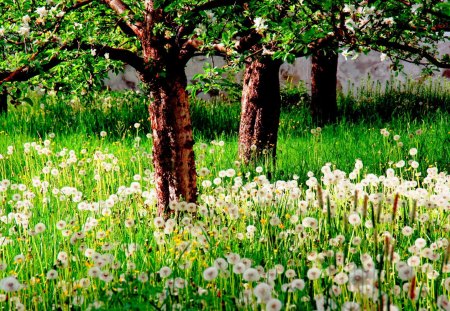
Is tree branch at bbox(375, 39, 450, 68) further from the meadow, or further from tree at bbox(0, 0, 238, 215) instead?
tree at bbox(0, 0, 238, 215)

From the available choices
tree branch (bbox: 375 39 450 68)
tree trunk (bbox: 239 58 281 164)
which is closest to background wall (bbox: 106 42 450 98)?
tree trunk (bbox: 239 58 281 164)

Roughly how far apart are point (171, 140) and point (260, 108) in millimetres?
2416

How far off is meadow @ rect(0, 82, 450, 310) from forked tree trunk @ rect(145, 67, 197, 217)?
194 millimetres

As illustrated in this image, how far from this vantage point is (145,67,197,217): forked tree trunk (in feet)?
17.2

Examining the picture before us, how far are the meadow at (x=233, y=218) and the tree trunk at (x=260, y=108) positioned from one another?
0.36 meters

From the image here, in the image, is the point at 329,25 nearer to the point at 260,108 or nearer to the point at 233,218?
the point at 233,218

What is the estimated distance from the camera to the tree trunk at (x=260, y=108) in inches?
292

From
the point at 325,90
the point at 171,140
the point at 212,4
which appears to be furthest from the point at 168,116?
the point at 325,90

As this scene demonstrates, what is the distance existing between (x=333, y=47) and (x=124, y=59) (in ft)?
5.83

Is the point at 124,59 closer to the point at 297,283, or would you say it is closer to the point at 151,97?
the point at 151,97

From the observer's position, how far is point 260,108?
24.6 feet

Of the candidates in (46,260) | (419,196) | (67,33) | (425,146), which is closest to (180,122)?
(67,33)

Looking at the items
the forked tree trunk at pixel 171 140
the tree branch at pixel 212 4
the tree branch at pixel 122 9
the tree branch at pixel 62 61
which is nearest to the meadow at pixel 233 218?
the forked tree trunk at pixel 171 140

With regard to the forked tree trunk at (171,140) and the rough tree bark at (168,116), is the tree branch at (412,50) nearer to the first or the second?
the rough tree bark at (168,116)
